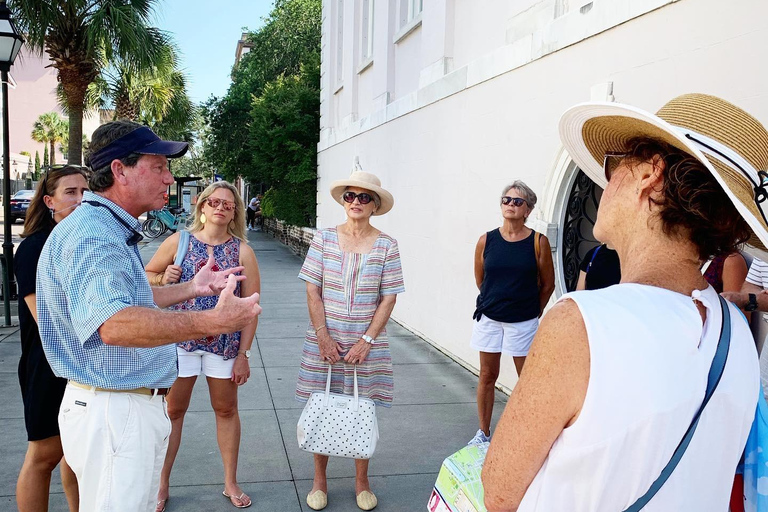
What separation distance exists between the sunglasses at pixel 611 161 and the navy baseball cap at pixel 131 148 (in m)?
1.54

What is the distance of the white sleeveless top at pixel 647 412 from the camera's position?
3.85 feet

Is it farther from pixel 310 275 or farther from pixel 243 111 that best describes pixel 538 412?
pixel 243 111

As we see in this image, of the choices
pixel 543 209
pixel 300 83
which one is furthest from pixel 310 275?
pixel 300 83

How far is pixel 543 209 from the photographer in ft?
18.2

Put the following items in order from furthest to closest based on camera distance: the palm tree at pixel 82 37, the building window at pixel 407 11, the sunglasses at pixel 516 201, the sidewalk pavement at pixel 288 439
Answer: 1. the palm tree at pixel 82 37
2. the building window at pixel 407 11
3. the sunglasses at pixel 516 201
4. the sidewalk pavement at pixel 288 439

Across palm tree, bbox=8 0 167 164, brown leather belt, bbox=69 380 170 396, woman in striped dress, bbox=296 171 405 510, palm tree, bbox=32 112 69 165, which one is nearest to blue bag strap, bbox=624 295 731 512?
brown leather belt, bbox=69 380 170 396

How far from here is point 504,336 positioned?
186 inches

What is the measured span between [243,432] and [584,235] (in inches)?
127

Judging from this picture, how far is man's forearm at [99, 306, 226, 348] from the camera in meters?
1.98

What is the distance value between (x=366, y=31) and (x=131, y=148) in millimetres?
10831

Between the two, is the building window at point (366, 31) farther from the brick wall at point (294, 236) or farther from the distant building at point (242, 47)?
the distant building at point (242, 47)

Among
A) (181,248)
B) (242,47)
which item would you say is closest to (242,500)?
(181,248)

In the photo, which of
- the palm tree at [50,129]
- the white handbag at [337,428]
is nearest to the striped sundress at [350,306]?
the white handbag at [337,428]

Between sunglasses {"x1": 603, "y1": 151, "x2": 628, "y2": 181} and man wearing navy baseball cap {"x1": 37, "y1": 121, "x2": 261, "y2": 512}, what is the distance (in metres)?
1.14
